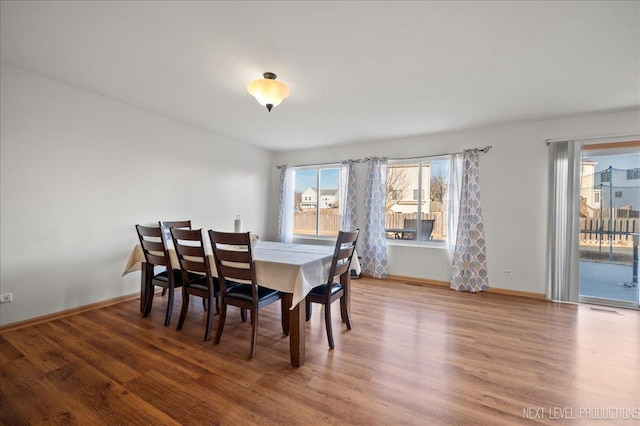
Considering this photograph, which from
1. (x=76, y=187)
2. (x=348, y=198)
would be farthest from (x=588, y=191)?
(x=76, y=187)

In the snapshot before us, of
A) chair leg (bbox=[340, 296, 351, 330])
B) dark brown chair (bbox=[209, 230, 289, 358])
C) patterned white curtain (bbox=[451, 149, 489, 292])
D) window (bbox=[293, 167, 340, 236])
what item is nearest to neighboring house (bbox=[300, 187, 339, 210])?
window (bbox=[293, 167, 340, 236])

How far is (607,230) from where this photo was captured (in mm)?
3586

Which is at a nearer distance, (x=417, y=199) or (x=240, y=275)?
(x=240, y=275)

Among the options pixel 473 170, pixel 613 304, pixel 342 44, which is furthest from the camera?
pixel 473 170

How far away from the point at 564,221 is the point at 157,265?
16.4ft

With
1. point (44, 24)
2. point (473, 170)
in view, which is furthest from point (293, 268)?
point (473, 170)

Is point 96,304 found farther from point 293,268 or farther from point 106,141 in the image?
point 293,268

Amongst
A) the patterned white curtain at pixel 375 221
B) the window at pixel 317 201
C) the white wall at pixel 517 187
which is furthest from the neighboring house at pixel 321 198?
the white wall at pixel 517 187

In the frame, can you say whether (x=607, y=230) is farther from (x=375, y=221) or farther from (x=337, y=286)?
(x=337, y=286)

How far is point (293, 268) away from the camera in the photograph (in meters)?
2.05

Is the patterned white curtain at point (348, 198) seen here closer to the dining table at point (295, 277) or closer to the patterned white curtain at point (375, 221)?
the patterned white curtain at point (375, 221)

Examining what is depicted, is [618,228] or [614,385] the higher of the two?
[618,228]

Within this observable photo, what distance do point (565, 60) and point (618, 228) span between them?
258 centimetres

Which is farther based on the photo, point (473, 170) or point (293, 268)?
point (473, 170)
